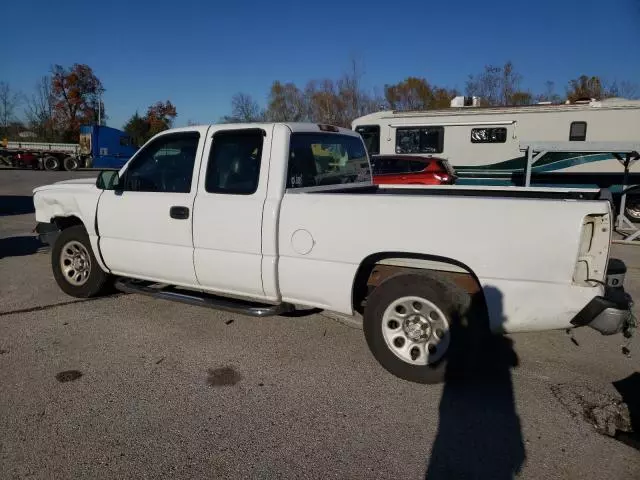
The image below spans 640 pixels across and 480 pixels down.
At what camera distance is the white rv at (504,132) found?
12.7 metres

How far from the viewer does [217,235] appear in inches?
172

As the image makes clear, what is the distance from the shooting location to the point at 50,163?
33.3 meters

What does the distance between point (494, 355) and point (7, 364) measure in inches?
163

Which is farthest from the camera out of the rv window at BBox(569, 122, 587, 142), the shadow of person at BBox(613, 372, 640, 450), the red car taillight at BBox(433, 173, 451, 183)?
the rv window at BBox(569, 122, 587, 142)

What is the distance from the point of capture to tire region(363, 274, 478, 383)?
360cm

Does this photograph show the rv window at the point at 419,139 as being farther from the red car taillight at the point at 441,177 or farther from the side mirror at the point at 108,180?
the side mirror at the point at 108,180

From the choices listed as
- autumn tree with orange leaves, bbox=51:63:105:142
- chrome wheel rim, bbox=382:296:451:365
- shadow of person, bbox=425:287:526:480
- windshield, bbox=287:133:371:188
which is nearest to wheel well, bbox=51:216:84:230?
windshield, bbox=287:133:371:188

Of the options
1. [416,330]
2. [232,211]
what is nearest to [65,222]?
[232,211]

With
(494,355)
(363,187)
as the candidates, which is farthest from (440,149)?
(494,355)

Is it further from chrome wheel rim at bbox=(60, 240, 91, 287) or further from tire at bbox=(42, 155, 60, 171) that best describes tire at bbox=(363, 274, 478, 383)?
tire at bbox=(42, 155, 60, 171)

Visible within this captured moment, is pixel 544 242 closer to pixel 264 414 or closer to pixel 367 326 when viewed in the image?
pixel 367 326

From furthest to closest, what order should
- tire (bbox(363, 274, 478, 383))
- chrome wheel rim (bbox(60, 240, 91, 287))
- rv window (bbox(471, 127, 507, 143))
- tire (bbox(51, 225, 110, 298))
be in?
rv window (bbox(471, 127, 507, 143))
chrome wheel rim (bbox(60, 240, 91, 287))
tire (bbox(51, 225, 110, 298))
tire (bbox(363, 274, 478, 383))

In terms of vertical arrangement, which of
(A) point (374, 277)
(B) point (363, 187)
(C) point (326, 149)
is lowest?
(A) point (374, 277)

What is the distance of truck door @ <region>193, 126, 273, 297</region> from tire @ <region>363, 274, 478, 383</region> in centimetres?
108
